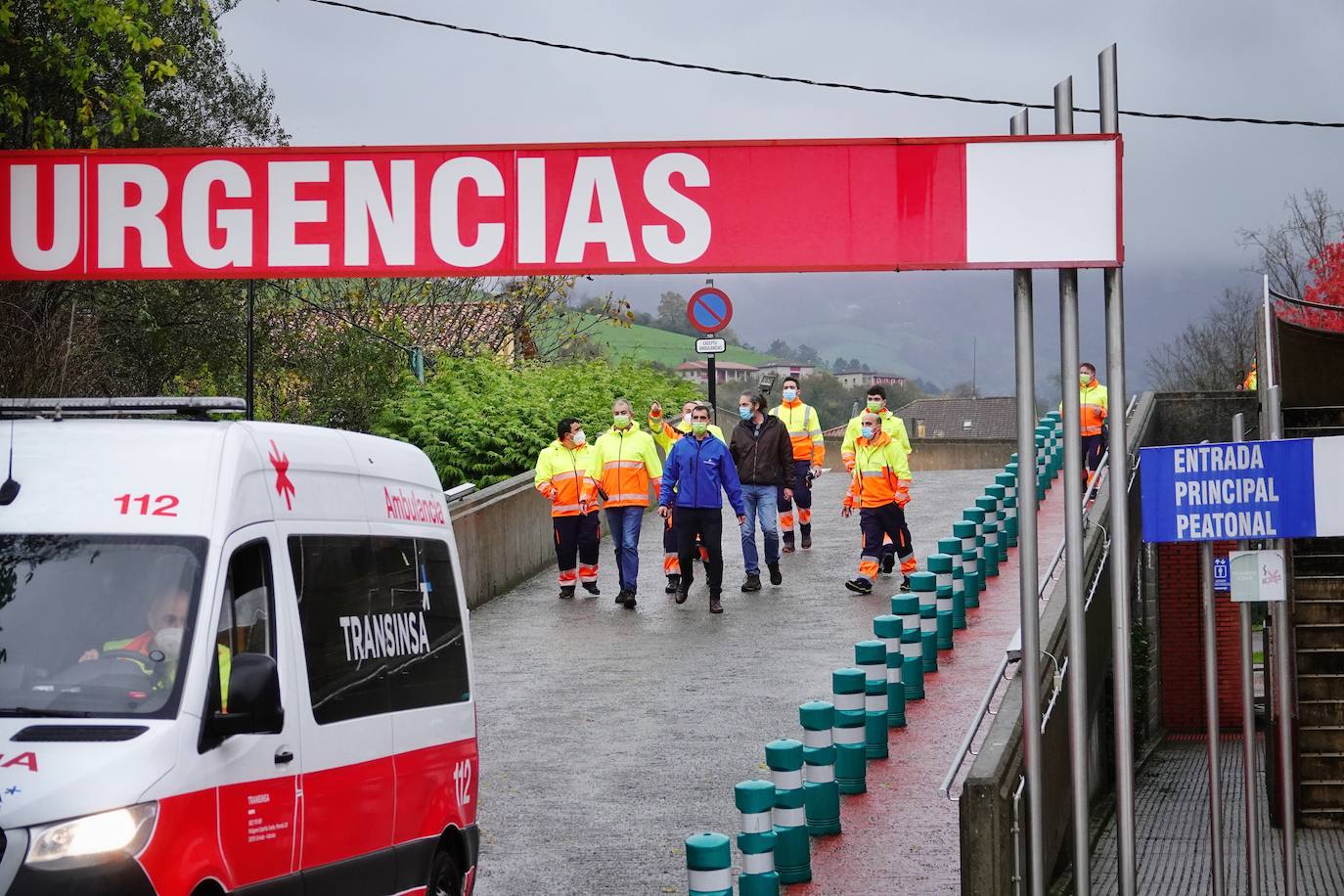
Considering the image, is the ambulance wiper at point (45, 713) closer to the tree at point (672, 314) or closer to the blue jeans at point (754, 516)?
the blue jeans at point (754, 516)

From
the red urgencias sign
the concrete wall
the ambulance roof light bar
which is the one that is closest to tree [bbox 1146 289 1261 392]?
the concrete wall

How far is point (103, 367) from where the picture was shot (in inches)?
821

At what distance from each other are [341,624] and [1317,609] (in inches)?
556

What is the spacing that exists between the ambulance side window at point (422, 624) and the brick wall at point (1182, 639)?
26153 mm

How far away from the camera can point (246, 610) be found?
658cm

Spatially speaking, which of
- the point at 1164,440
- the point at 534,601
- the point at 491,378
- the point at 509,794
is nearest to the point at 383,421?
the point at 491,378

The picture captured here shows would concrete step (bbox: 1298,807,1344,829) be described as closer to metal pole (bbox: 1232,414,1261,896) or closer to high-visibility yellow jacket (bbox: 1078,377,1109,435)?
high-visibility yellow jacket (bbox: 1078,377,1109,435)

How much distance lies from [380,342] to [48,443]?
85.4 ft

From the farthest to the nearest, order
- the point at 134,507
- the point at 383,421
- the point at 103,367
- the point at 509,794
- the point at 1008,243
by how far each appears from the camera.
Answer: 1. the point at 383,421
2. the point at 103,367
3. the point at 509,794
4. the point at 1008,243
5. the point at 134,507

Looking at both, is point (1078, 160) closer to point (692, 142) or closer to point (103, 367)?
point (692, 142)

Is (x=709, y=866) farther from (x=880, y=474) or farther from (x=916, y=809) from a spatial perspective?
(x=880, y=474)

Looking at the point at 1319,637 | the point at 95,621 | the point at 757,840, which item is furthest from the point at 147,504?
the point at 1319,637

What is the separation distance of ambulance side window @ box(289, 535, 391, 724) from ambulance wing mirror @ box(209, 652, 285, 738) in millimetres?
703

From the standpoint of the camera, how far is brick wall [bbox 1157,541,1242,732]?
111 feet
